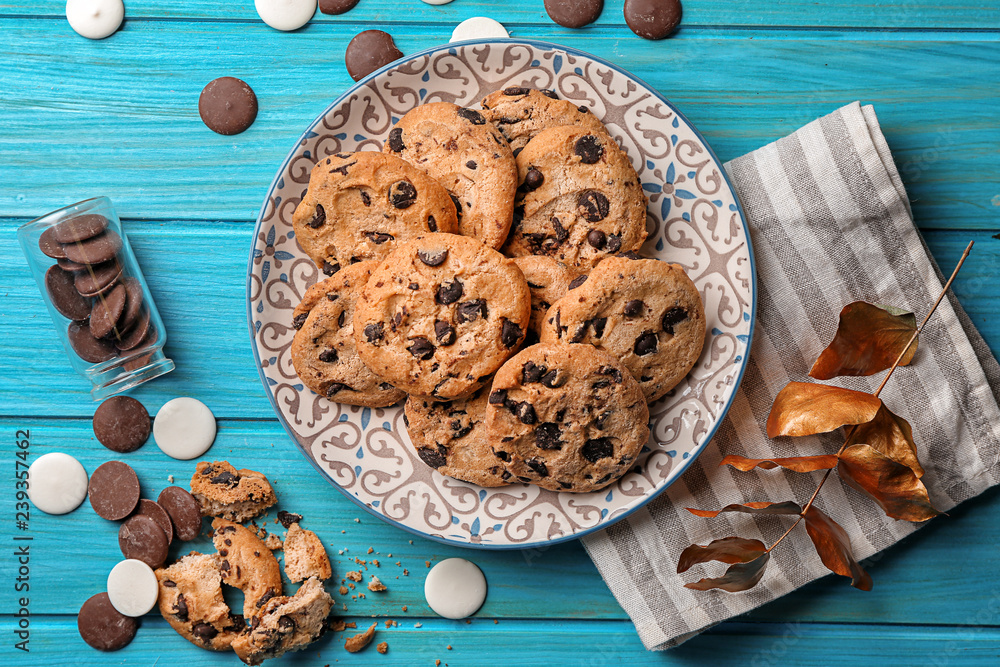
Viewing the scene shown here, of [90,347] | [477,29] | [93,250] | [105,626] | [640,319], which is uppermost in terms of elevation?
[477,29]

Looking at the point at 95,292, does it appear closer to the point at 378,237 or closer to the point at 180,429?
the point at 180,429

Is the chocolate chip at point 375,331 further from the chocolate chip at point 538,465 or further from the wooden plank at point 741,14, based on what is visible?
the wooden plank at point 741,14

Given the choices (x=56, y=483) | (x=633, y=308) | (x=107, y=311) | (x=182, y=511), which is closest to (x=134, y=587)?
(x=182, y=511)

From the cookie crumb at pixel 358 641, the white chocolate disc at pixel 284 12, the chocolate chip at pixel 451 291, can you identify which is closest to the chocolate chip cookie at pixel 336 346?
the chocolate chip at pixel 451 291

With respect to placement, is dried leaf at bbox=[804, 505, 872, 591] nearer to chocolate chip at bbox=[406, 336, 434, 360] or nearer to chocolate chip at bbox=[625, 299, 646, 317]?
chocolate chip at bbox=[625, 299, 646, 317]

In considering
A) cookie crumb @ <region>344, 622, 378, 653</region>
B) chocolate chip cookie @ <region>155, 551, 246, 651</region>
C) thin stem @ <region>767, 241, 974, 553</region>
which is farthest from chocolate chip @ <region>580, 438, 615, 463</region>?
chocolate chip cookie @ <region>155, 551, 246, 651</region>

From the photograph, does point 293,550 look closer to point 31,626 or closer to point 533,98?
point 31,626
